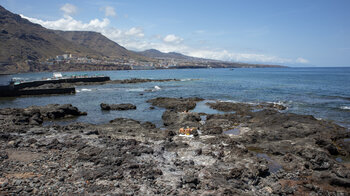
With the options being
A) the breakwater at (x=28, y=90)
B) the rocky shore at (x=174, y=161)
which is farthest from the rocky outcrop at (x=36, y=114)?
the breakwater at (x=28, y=90)

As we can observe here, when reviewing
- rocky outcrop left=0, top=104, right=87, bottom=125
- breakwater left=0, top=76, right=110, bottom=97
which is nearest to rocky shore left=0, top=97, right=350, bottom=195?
rocky outcrop left=0, top=104, right=87, bottom=125

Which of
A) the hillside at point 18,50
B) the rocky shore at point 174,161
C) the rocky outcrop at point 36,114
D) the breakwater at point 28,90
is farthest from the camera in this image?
the hillside at point 18,50

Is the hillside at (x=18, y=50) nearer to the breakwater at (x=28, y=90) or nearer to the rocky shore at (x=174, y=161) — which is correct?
the breakwater at (x=28, y=90)

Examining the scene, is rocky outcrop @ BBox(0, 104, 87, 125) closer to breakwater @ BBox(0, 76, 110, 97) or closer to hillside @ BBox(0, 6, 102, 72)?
breakwater @ BBox(0, 76, 110, 97)

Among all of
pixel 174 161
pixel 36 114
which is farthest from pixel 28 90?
pixel 174 161

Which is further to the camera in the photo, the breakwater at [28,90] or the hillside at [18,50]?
the hillside at [18,50]

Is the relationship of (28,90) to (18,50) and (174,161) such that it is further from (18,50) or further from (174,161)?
(18,50)

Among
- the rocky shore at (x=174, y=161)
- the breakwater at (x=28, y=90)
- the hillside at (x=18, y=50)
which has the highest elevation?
the hillside at (x=18, y=50)

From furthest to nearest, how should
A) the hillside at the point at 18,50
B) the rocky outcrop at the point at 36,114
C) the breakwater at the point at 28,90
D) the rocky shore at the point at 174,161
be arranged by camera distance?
the hillside at the point at 18,50
the breakwater at the point at 28,90
the rocky outcrop at the point at 36,114
the rocky shore at the point at 174,161

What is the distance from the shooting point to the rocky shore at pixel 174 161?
36.3 ft

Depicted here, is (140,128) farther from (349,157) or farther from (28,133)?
(349,157)

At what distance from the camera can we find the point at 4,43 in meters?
162

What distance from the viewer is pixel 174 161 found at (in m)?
14.1

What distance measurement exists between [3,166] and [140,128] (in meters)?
11.4
